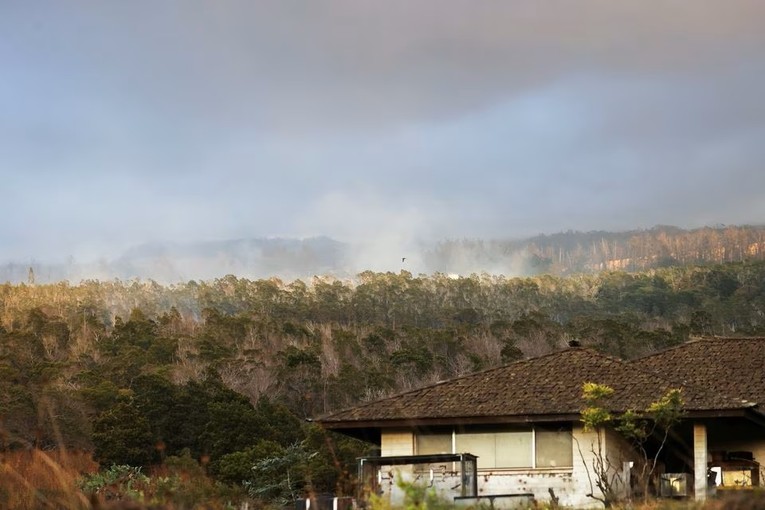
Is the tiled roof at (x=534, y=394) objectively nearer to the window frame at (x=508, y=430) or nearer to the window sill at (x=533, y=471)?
the window frame at (x=508, y=430)

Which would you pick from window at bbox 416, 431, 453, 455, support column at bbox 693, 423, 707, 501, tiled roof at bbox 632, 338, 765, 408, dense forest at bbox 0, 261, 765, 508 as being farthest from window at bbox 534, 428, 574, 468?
dense forest at bbox 0, 261, 765, 508

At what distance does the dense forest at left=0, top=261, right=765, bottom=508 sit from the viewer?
145ft

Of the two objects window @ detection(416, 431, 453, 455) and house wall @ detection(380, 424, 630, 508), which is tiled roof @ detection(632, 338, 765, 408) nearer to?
house wall @ detection(380, 424, 630, 508)

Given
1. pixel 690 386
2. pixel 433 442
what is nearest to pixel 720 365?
pixel 690 386

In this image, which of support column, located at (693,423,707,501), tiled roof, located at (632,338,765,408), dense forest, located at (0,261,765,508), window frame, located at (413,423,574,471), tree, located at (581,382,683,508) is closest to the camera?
tree, located at (581,382,683,508)

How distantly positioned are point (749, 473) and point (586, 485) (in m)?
3.91

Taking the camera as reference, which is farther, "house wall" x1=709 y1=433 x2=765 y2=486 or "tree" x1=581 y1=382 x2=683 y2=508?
"house wall" x1=709 y1=433 x2=765 y2=486

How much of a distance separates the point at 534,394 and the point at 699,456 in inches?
141

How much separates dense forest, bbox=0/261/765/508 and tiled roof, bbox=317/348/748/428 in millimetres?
2392

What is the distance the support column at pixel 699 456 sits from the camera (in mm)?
22922

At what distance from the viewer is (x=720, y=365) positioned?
28.1 metres

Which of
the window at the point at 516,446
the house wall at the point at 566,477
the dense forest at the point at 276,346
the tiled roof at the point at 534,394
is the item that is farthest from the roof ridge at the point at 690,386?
the dense forest at the point at 276,346

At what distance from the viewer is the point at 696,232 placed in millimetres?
184500

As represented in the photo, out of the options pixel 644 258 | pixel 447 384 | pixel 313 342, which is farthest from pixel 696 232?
pixel 447 384
